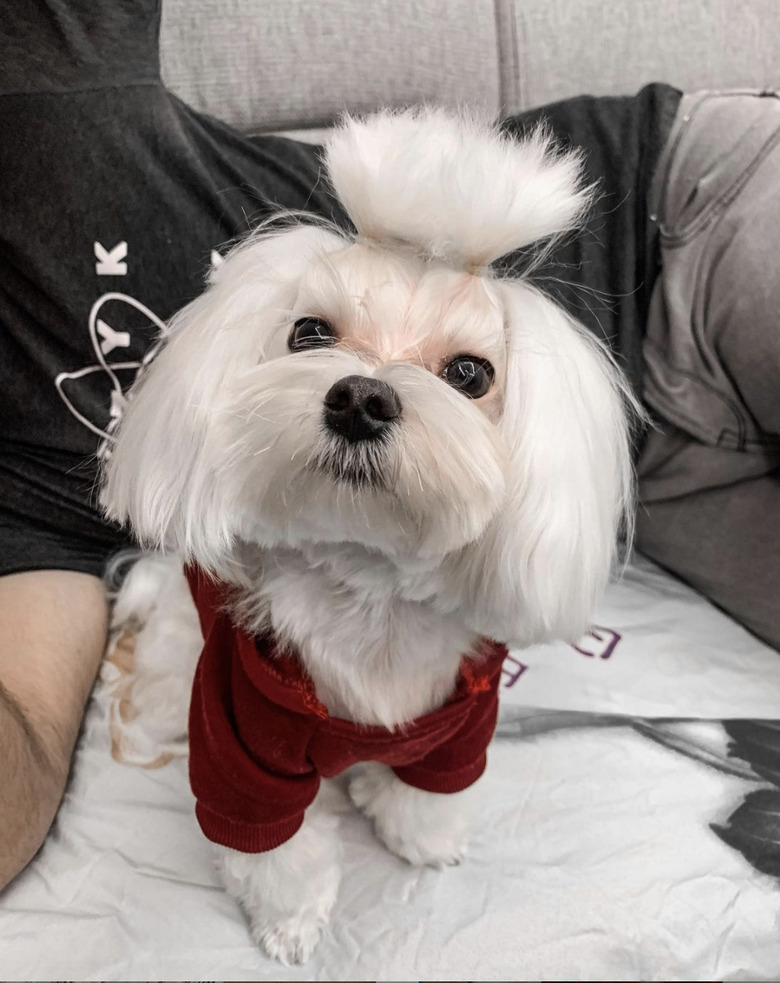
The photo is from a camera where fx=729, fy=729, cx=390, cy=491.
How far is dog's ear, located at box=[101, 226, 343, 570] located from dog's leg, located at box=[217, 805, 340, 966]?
358 millimetres

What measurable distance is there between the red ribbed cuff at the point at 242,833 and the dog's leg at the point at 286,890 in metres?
0.05

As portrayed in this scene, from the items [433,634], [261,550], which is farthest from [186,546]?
[433,634]

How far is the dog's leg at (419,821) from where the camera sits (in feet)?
2.87

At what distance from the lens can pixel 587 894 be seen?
860 mm

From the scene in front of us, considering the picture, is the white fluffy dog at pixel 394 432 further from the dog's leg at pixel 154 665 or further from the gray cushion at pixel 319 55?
the gray cushion at pixel 319 55

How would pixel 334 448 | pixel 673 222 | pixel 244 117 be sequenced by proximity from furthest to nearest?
pixel 244 117
pixel 673 222
pixel 334 448

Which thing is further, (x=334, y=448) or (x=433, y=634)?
(x=433, y=634)

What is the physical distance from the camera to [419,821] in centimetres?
87

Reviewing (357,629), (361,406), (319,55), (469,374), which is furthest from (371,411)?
(319,55)

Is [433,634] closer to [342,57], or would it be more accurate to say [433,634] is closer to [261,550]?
[261,550]

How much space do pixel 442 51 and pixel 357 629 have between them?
1073 millimetres

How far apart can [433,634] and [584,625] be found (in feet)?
0.49

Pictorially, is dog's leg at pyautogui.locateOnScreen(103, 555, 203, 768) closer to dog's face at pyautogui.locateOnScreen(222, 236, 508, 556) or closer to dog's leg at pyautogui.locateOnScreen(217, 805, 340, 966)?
dog's leg at pyautogui.locateOnScreen(217, 805, 340, 966)

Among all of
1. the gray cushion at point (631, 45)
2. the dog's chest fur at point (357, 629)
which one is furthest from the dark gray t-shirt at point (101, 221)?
the dog's chest fur at point (357, 629)
